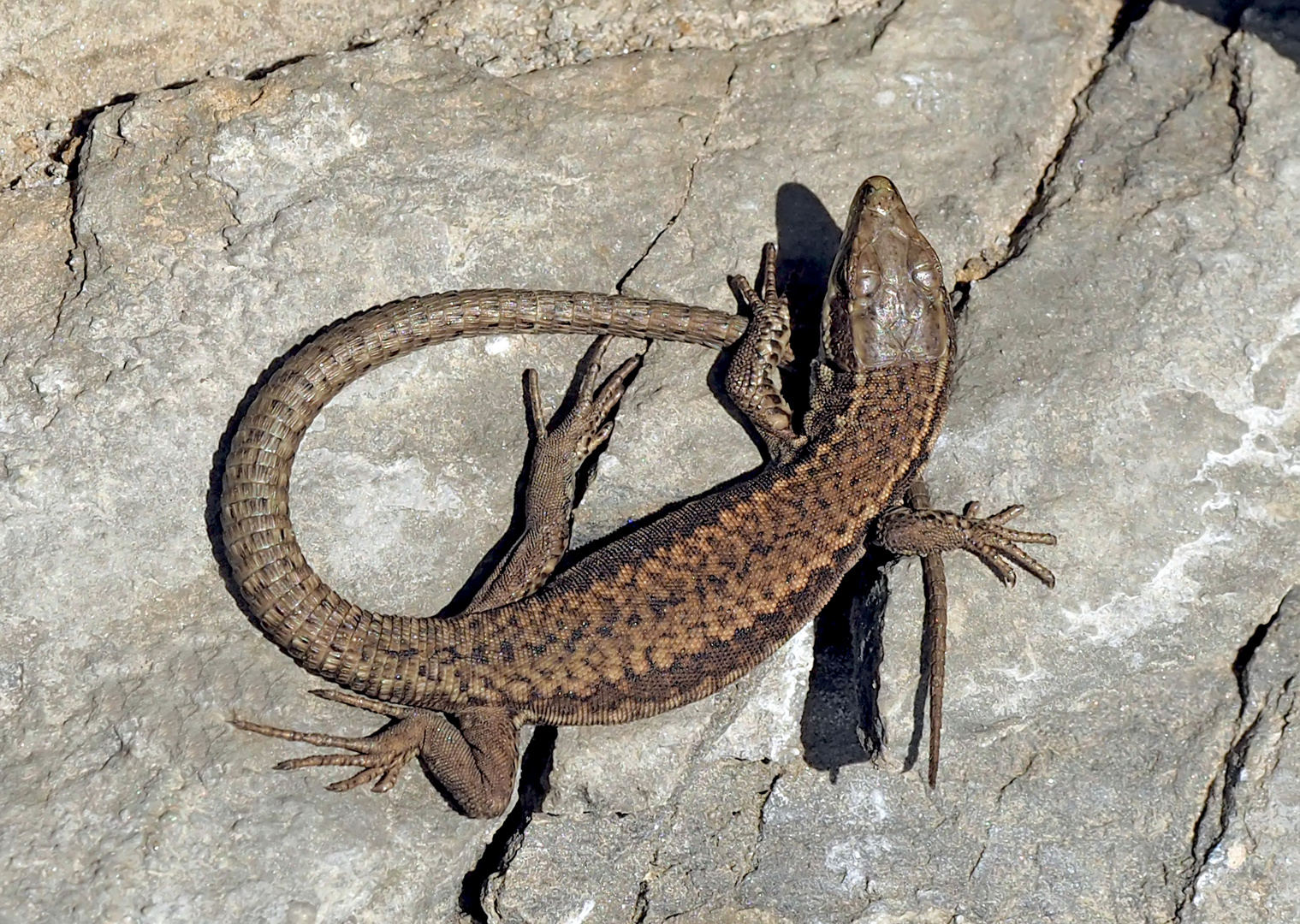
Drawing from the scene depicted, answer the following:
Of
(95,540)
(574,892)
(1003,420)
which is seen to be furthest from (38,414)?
(1003,420)

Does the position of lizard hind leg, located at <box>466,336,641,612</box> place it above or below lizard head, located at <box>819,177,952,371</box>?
below

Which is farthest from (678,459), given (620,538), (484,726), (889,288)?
(484,726)

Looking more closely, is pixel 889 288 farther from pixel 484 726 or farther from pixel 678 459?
pixel 484 726

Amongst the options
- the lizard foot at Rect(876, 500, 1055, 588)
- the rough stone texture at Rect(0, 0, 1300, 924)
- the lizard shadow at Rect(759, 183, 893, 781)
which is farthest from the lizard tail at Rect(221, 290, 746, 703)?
the lizard foot at Rect(876, 500, 1055, 588)

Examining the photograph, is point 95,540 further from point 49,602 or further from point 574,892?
point 574,892

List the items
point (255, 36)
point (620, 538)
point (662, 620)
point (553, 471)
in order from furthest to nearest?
point (255, 36) → point (620, 538) → point (553, 471) → point (662, 620)

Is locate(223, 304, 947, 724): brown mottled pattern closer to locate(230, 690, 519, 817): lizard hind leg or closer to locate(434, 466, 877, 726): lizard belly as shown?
locate(434, 466, 877, 726): lizard belly

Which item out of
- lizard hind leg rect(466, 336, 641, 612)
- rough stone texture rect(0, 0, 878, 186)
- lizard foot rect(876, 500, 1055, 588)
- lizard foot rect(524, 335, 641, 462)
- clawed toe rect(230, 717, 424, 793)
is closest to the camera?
clawed toe rect(230, 717, 424, 793)
